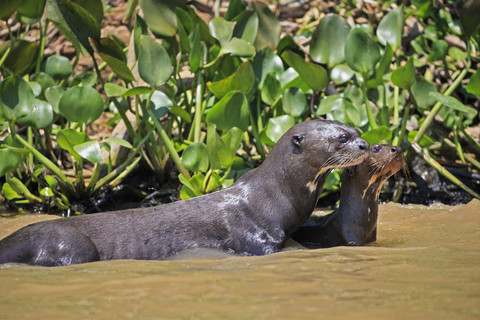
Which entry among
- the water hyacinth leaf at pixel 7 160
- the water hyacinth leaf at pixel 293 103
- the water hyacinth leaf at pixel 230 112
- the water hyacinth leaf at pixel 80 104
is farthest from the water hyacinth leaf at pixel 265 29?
the water hyacinth leaf at pixel 7 160

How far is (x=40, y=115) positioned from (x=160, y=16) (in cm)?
134

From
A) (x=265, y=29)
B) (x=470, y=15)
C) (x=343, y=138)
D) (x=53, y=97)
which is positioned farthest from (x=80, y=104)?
(x=470, y=15)

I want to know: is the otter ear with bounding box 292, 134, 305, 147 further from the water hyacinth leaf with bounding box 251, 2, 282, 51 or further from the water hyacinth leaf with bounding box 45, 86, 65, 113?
the water hyacinth leaf with bounding box 45, 86, 65, 113

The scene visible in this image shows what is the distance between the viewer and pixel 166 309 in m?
2.80

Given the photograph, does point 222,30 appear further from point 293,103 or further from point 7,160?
point 7,160

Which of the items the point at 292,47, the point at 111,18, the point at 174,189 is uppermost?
the point at 292,47

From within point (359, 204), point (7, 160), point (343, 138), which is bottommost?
point (7, 160)

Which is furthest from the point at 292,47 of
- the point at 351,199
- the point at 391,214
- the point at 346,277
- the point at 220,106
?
the point at 346,277

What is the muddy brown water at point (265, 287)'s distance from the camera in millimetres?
2750

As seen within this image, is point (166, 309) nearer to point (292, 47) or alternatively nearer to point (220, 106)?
point (220, 106)

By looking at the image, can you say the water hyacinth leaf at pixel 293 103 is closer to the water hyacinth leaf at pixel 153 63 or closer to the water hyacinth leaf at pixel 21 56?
the water hyacinth leaf at pixel 153 63

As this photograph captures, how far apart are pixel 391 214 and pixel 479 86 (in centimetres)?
132

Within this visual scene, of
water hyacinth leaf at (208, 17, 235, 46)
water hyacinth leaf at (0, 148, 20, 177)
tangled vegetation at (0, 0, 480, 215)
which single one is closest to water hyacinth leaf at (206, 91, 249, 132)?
tangled vegetation at (0, 0, 480, 215)

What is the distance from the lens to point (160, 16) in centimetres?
617
